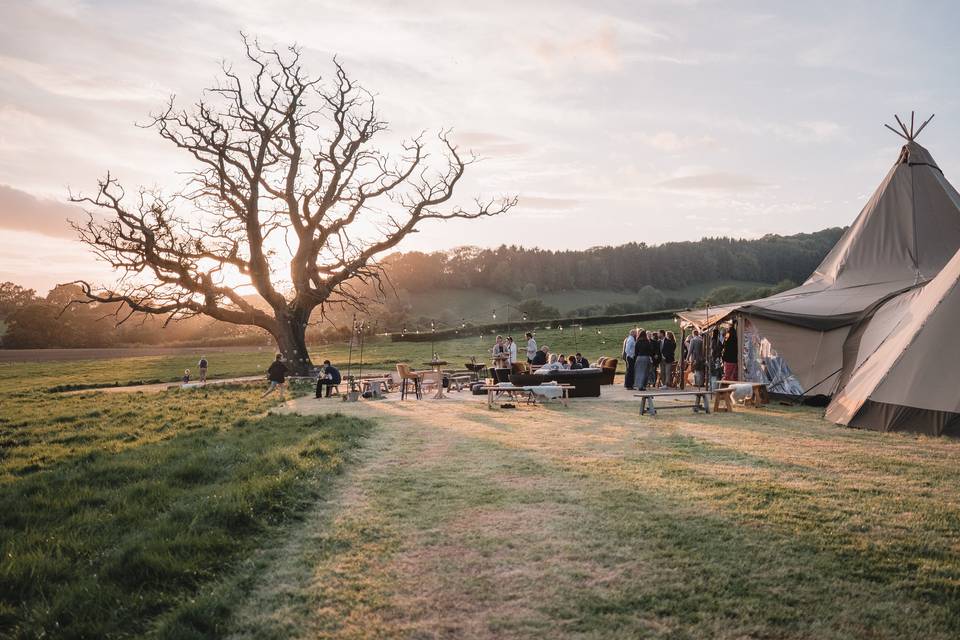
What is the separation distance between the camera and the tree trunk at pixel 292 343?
23.6 metres

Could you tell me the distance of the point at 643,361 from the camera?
722 inches

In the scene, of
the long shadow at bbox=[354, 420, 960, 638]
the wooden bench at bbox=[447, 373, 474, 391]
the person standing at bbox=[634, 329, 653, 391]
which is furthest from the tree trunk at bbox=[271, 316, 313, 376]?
the long shadow at bbox=[354, 420, 960, 638]

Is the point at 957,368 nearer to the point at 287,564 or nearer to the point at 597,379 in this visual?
the point at 597,379

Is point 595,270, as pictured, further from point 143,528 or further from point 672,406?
point 143,528

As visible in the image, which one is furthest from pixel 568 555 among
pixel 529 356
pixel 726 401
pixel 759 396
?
pixel 529 356

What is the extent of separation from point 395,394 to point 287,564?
14450 mm

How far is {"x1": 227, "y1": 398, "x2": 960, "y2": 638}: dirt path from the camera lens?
3574 mm

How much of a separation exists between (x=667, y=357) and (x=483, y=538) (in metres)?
14.6

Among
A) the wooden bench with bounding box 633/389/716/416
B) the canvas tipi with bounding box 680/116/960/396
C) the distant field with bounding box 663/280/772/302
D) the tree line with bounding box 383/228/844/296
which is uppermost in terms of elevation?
the tree line with bounding box 383/228/844/296

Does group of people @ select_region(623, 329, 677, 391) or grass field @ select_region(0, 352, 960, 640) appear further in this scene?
group of people @ select_region(623, 329, 677, 391)

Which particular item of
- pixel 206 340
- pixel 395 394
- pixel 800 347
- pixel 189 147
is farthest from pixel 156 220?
pixel 206 340

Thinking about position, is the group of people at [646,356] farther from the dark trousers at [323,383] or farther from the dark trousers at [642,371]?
the dark trousers at [323,383]

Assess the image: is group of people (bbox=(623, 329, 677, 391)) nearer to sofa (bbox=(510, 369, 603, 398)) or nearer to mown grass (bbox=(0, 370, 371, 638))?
sofa (bbox=(510, 369, 603, 398))

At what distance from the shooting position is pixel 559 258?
258 ft
